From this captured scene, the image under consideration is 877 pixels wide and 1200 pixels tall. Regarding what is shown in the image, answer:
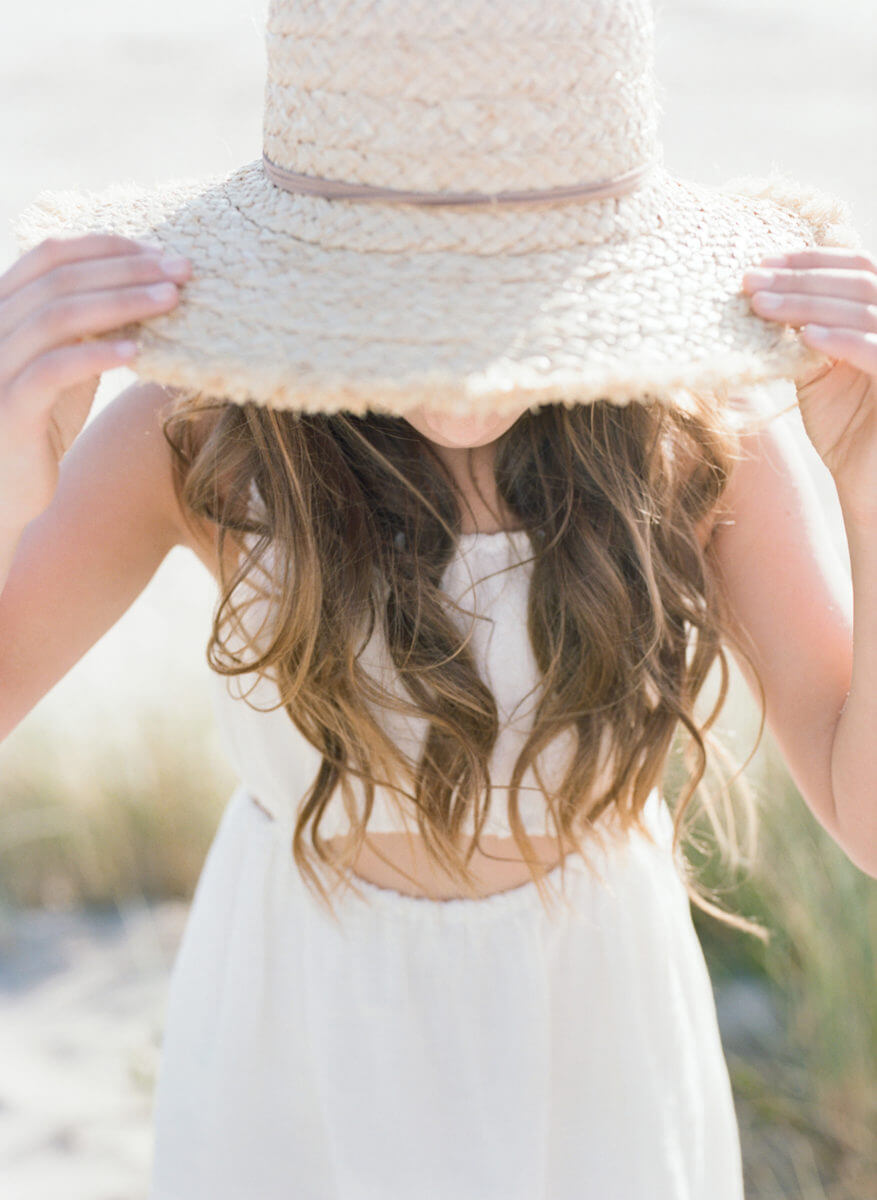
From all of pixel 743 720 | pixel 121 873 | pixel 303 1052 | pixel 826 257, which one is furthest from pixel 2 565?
pixel 121 873

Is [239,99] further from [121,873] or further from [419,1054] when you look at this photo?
[419,1054]

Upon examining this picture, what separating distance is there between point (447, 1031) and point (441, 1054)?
3 cm

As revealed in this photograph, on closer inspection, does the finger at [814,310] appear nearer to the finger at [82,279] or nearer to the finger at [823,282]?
the finger at [823,282]

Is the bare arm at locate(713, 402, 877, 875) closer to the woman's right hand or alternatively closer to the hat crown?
the hat crown

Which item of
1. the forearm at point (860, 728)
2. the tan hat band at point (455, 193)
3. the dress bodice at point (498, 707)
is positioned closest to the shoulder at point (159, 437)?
the dress bodice at point (498, 707)

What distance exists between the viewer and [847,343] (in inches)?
42.5

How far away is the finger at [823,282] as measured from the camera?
1.10 metres

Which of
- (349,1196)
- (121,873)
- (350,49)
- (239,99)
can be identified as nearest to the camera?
(350,49)

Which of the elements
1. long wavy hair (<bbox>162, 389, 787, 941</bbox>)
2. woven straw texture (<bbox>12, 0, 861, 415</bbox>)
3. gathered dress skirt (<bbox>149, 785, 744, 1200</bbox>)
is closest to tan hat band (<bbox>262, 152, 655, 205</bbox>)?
woven straw texture (<bbox>12, 0, 861, 415</bbox>)

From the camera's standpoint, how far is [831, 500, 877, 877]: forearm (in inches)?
50.4

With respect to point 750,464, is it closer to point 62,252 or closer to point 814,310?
point 814,310

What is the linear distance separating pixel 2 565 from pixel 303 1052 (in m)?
0.81

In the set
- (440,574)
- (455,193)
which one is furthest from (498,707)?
(455,193)

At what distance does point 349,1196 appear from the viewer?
1466mm
